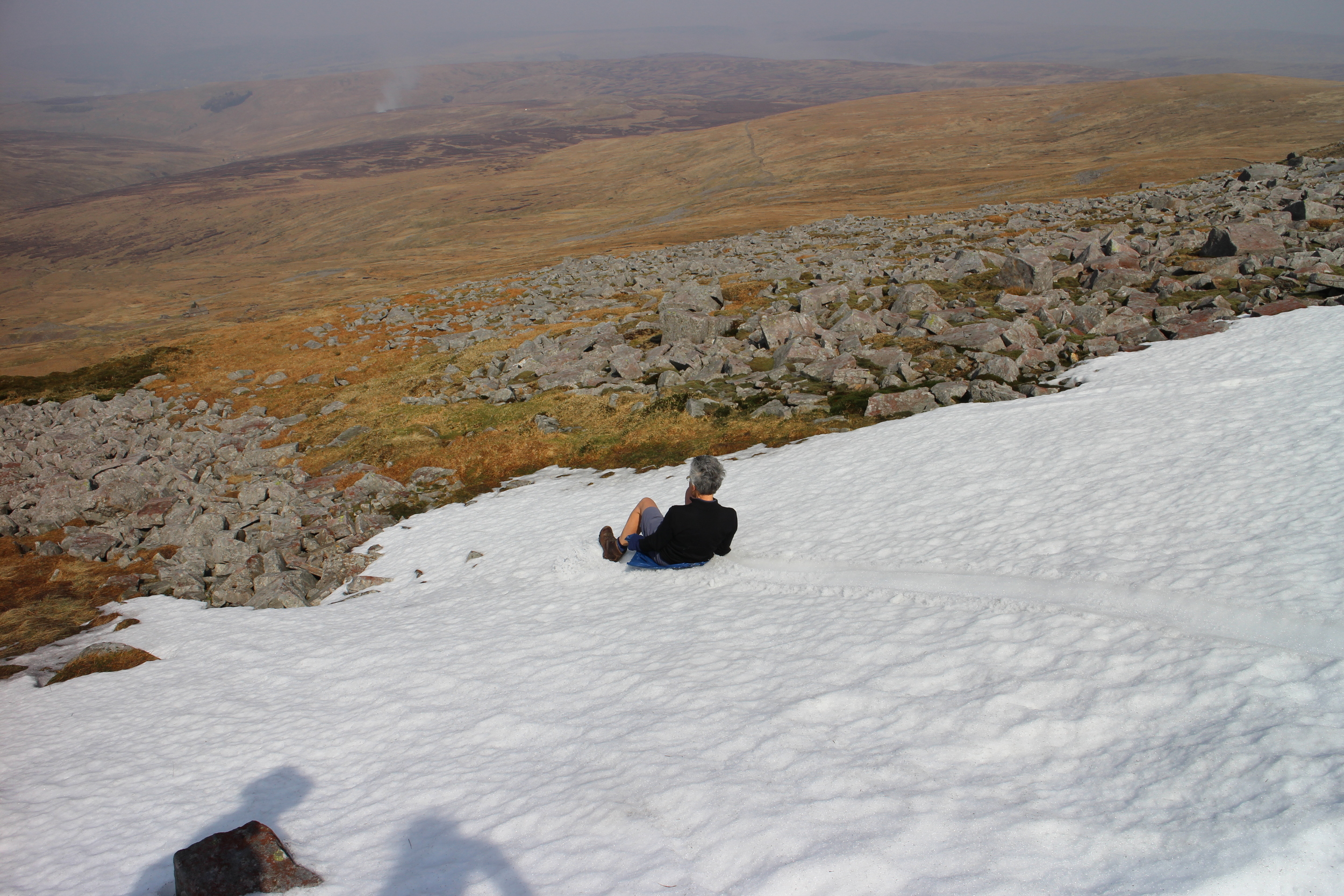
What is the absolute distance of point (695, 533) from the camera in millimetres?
12906

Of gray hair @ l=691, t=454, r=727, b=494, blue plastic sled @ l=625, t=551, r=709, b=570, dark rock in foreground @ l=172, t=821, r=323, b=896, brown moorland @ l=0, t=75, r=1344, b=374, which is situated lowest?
blue plastic sled @ l=625, t=551, r=709, b=570

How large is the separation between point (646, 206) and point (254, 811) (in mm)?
160618

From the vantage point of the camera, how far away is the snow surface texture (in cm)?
571

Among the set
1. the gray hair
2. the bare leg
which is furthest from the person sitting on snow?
the bare leg

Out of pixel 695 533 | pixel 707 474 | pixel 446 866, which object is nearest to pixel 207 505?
pixel 695 533

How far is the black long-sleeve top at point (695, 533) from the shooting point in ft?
41.8

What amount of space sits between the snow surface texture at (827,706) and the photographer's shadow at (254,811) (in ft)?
0.15

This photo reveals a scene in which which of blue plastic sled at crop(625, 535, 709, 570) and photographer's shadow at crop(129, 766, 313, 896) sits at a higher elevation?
blue plastic sled at crop(625, 535, 709, 570)

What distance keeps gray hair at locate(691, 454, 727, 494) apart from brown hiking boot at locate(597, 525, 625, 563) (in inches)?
118

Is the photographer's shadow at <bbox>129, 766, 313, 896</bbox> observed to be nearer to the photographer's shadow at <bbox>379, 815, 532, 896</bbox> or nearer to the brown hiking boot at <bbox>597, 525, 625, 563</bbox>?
the photographer's shadow at <bbox>379, 815, 532, 896</bbox>

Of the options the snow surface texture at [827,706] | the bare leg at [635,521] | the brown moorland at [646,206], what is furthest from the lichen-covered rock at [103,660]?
the brown moorland at [646,206]

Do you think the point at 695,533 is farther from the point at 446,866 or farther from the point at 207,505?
the point at 207,505

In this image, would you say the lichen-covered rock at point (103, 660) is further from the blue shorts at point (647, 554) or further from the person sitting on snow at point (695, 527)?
the person sitting on snow at point (695, 527)

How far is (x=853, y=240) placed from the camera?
63188 mm
